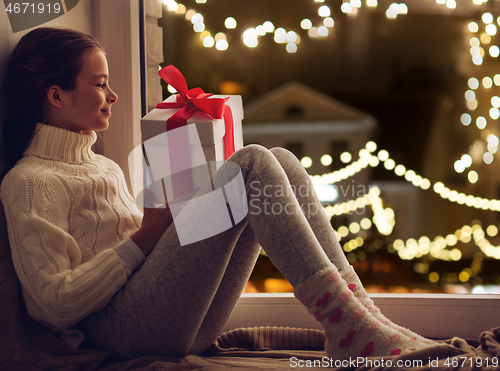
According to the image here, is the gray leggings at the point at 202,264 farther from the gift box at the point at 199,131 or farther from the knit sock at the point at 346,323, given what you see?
the gift box at the point at 199,131

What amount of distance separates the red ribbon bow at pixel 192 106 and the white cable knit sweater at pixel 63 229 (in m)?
0.22

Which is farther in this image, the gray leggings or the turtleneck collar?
the turtleneck collar

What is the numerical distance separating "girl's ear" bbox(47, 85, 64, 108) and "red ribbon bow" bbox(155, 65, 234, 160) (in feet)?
0.71

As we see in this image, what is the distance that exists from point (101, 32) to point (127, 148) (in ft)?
1.15

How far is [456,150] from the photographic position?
48.4 inches

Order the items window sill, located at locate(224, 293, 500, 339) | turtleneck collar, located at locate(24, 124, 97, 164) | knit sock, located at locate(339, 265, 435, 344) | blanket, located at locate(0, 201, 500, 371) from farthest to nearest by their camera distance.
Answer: window sill, located at locate(224, 293, 500, 339), turtleneck collar, located at locate(24, 124, 97, 164), knit sock, located at locate(339, 265, 435, 344), blanket, located at locate(0, 201, 500, 371)

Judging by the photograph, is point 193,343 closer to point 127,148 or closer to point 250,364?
point 250,364

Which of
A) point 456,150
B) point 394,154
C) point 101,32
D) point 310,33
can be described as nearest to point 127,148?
point 101,32

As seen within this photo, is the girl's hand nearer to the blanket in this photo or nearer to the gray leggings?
the gray leggings

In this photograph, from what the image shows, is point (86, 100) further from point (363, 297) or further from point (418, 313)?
point (418, 313)

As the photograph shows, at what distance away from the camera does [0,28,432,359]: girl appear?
0.70 metres

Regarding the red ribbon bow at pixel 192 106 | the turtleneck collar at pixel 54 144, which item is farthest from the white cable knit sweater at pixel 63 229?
the red ribbon bow at pixel 192 106

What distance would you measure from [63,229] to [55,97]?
0.30 metres

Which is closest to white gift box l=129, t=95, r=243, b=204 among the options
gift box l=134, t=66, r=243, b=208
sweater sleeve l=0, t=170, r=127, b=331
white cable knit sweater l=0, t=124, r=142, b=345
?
gift box l=134, t=66, r=243, b=208
